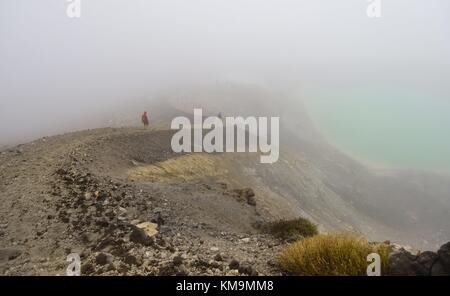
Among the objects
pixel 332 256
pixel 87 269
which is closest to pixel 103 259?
pixel 87 269

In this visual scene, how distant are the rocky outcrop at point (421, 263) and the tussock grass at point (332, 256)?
0.20 meters

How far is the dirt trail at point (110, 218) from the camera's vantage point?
11211mm

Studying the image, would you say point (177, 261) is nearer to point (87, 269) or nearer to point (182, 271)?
point (182, 271)

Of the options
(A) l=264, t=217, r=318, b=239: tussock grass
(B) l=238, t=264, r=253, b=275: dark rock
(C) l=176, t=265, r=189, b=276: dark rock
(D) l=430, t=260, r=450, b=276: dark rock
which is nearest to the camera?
(D) l=430, t=260, r=450, b=276: dark rock

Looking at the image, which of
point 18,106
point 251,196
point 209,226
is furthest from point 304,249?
point 18,106

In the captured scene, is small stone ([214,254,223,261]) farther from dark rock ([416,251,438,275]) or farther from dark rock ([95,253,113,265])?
dark rock ([416,251,438,275])

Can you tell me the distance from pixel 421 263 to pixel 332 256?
1.78 meters

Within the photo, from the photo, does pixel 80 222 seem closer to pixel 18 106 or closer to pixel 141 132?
pixel 141 132

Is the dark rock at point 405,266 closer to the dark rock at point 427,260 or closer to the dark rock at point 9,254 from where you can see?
the dark rock at point 427,260

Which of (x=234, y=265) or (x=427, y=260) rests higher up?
(x=427, y=260)

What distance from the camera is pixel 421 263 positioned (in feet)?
30.1

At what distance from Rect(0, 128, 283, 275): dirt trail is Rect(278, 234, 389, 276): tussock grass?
0.69 meters

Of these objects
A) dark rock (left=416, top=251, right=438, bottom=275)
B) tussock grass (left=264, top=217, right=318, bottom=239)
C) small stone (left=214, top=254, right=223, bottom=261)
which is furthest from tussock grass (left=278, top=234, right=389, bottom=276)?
tussock grass (left=264, top=217, right=318, bottom=239)

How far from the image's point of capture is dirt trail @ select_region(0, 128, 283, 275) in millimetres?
11211
